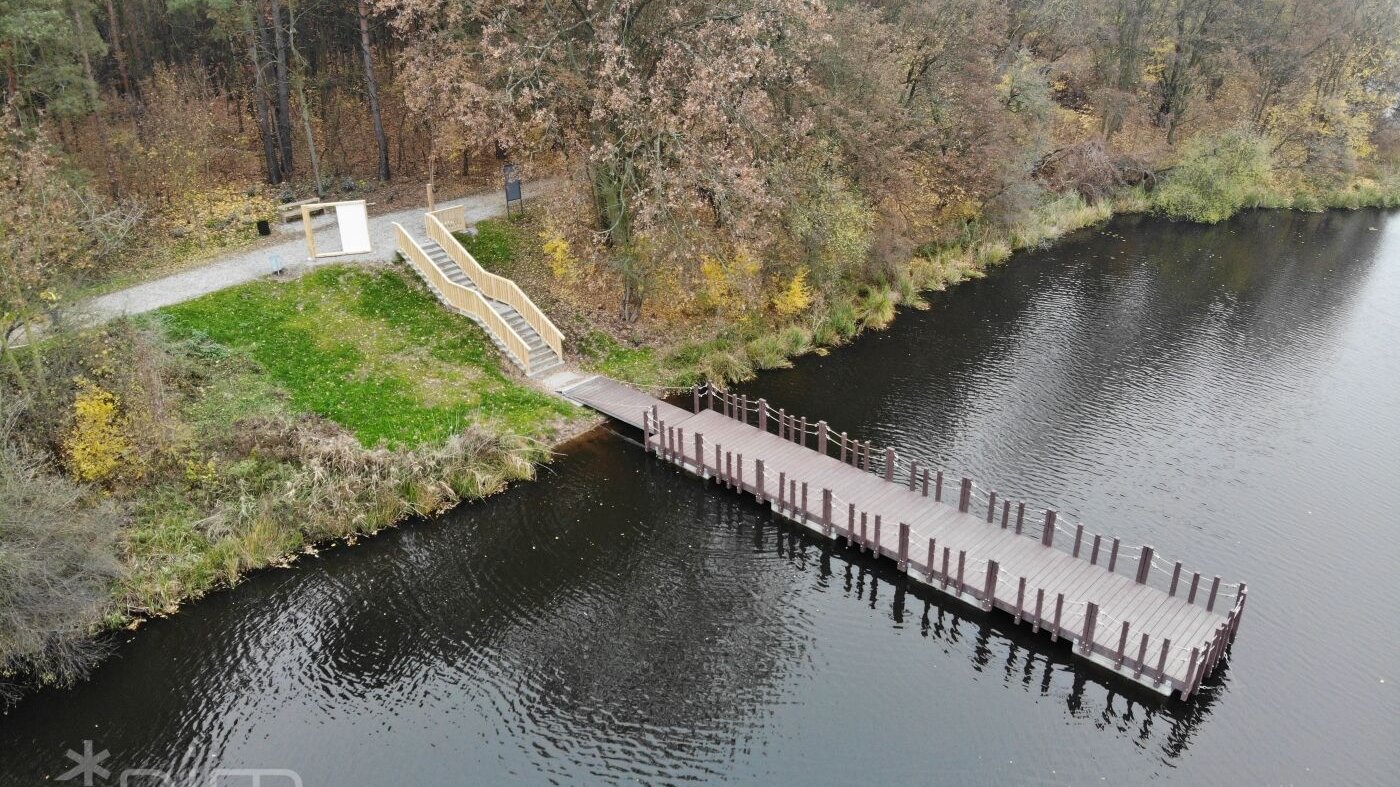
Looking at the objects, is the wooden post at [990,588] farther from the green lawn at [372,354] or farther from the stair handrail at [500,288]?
the stair handrail at [500,288]

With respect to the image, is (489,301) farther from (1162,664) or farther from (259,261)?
(1162,664)

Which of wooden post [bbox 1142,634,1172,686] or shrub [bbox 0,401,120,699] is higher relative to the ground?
shrub [bbox 0,401,120,699]

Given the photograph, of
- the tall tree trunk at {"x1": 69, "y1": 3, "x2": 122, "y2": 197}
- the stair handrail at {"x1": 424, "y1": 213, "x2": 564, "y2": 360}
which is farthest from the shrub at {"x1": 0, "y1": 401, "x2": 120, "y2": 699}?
the tall tree trunk at {"x1": 69, "y1": 3, "x2": 122, "y2": 197}

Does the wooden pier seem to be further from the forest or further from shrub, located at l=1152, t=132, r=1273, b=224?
shrub, located at l=1152, t=132, r=1273, b=224

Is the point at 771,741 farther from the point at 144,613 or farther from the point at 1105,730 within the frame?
the point at 144,613

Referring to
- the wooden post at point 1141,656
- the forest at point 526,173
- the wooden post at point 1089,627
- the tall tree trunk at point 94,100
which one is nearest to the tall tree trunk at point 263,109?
the forest at point 526,173
